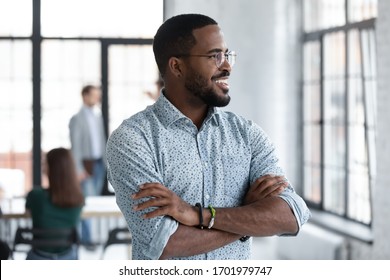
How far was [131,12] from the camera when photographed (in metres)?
3.36

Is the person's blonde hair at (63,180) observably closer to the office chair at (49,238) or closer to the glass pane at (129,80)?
the office chair at (49,238)

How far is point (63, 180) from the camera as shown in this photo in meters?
2.98

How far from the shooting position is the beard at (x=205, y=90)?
147 cm

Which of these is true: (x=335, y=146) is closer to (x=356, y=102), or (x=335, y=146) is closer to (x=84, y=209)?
(x=356, y=102)

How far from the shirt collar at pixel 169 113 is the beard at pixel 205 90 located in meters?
0.02

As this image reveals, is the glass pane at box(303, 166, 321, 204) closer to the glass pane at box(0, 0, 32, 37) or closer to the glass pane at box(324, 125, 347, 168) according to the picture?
the glass pane at box(324, 125, 347, 168)

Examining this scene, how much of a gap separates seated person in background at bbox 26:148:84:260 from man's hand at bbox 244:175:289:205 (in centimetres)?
144

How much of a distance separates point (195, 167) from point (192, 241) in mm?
133

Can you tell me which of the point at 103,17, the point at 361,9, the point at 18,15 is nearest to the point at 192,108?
the point at 18,15

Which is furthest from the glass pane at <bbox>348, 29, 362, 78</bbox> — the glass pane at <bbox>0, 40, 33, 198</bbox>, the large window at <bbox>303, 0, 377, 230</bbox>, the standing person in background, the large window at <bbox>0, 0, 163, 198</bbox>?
the glass pane at <bbox>0, 40, 33, 198</bbox>

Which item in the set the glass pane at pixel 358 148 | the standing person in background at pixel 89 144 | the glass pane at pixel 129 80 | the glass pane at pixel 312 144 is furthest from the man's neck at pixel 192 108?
the glass pane at pixel 312 144

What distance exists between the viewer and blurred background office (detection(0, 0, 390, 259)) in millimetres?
3525

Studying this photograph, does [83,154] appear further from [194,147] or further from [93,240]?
[194,147]
